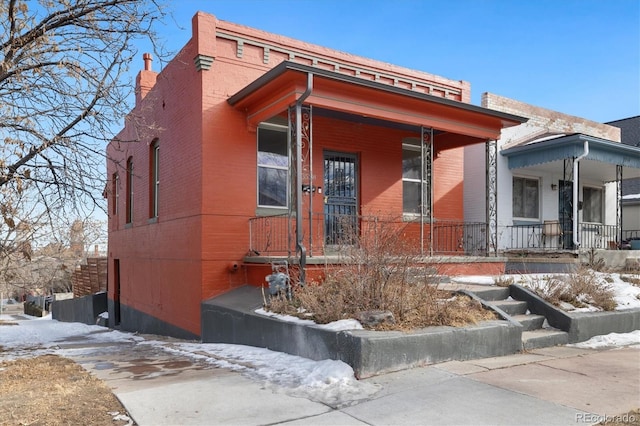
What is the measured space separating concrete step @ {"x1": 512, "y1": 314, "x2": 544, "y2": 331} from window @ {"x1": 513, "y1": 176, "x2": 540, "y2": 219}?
7.60 m

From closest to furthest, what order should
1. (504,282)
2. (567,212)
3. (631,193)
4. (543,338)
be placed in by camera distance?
1. (543,338)
2. (504,282)
3. (567,212)
4. (631,193)

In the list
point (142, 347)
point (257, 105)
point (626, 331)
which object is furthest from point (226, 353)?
point (626, 331)

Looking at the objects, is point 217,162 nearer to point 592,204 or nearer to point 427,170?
point 427,170

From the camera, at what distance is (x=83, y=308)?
2198 cm

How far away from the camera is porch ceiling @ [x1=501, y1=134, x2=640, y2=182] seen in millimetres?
13203

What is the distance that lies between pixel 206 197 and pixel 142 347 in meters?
3.24

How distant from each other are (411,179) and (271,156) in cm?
415

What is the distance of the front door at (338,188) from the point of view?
11992 millimetres

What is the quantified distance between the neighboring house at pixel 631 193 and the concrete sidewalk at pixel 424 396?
50.6 ft

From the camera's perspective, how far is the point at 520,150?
14.1 metres

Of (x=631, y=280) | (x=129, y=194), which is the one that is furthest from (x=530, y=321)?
(x=129, y=194)

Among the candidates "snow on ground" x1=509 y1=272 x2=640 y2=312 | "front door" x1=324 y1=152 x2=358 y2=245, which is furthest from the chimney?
"snow on ground" x1=509 y1=272 x2=640 y2=312

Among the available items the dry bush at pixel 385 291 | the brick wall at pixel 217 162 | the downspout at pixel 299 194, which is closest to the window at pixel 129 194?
the brick wall at pixel 217 162

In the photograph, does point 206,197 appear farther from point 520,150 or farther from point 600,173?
point 600,173
